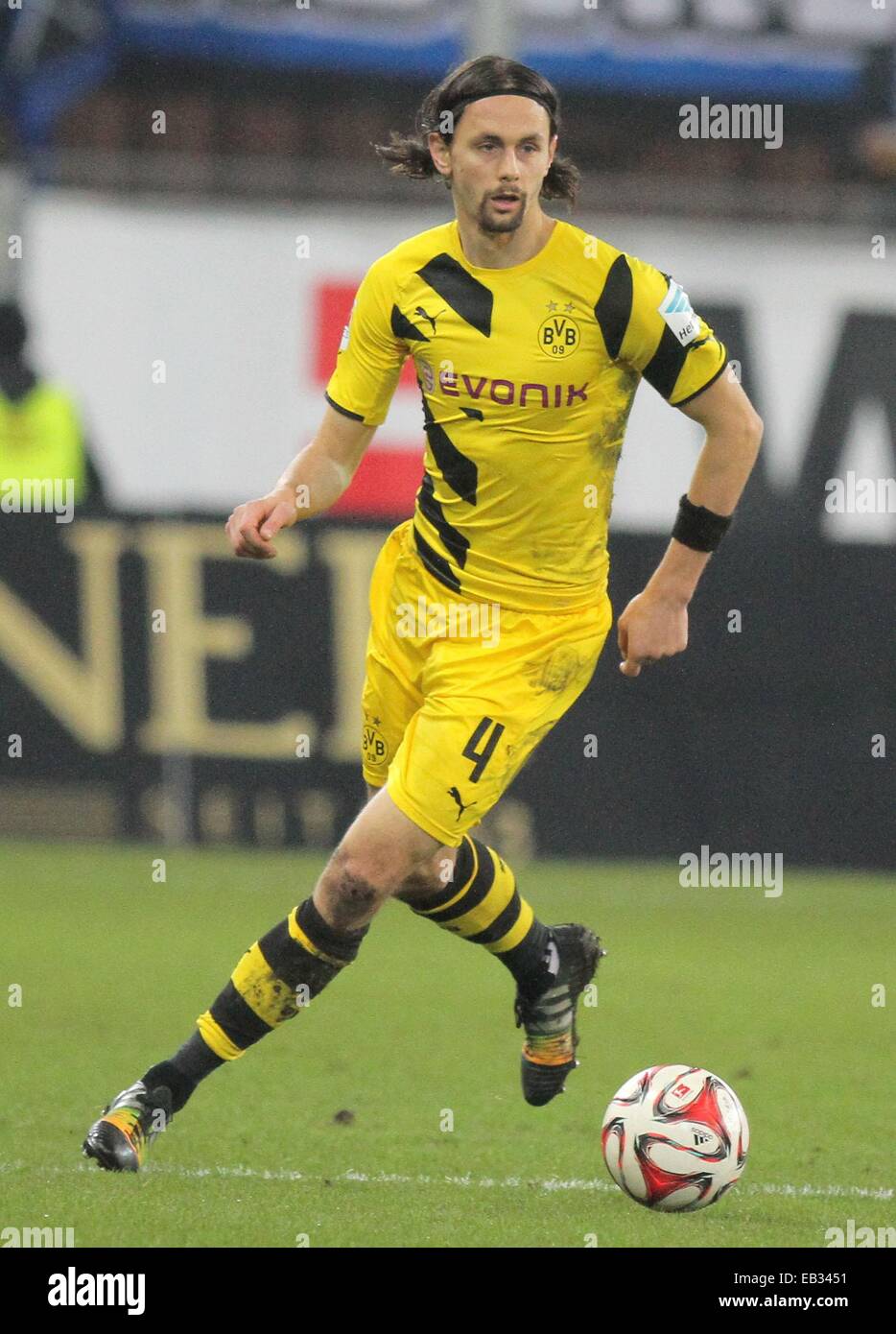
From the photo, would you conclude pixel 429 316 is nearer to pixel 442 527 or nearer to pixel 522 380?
pixel 522 380

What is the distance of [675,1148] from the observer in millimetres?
5172

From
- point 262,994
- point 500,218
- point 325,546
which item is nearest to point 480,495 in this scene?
point 500,218

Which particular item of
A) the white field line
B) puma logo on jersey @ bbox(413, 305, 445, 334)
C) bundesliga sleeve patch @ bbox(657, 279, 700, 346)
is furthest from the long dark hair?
the white field line

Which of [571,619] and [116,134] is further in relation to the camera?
[116,134]

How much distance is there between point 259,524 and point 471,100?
43.8 inches

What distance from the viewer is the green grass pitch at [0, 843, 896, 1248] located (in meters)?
5.11

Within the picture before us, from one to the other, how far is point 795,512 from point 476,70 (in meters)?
7.95

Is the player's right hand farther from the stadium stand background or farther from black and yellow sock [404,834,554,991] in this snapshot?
the stadium stand background

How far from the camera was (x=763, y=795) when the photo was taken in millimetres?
12977

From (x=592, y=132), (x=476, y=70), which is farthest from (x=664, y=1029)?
(x=592, y=132)

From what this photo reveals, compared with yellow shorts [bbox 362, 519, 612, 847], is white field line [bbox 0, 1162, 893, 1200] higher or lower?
lower

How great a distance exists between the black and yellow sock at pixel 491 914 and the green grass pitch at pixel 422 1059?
1.61 feet

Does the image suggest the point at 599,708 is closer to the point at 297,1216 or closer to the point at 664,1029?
the point at 664,1029

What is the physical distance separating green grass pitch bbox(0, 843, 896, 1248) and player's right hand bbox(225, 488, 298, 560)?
4.85 feet
